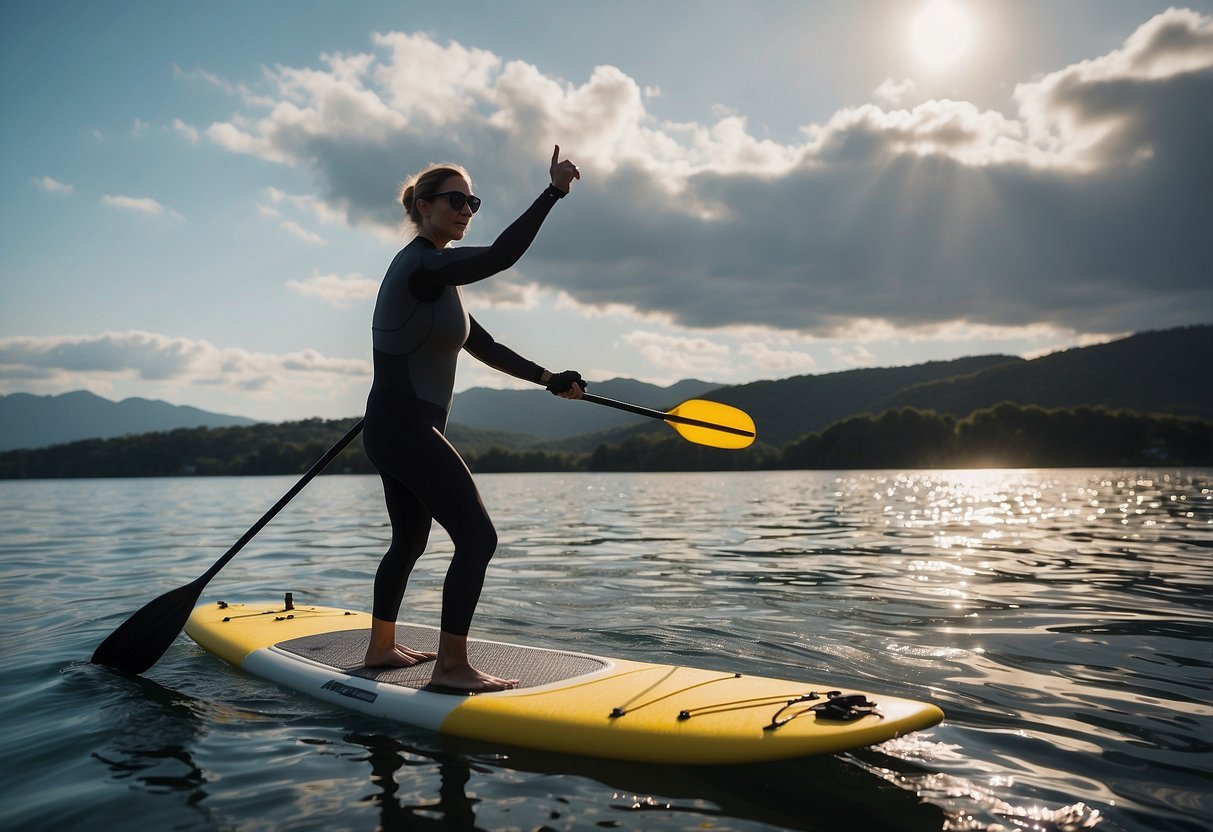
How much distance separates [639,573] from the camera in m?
9.58

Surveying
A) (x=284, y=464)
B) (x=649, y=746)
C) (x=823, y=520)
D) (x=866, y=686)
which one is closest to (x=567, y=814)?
(x=649, y=746)

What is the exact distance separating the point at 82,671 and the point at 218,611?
130cm

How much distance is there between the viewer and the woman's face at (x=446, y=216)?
417 centimetres

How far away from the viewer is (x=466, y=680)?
4.06m

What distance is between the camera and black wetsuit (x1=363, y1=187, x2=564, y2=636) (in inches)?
154

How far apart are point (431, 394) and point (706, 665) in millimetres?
2491

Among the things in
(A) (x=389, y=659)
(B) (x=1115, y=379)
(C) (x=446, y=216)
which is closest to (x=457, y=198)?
(C) (x=446, y=216)

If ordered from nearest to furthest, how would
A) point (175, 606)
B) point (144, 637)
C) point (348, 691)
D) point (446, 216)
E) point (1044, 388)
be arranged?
point (446, 216) → point (348, 691) → point (144, 637) → point (175, 606) → point (1044, 388)

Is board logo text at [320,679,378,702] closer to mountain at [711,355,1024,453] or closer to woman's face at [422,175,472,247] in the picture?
woman's face at [422,175,472,247]

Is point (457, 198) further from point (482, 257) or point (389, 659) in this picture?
point (389, 659)

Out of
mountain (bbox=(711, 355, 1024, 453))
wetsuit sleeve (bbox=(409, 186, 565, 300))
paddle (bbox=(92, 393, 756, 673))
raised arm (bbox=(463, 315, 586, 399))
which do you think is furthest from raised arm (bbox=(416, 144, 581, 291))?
mountain (bbox=(711, 355, 1024, 453))

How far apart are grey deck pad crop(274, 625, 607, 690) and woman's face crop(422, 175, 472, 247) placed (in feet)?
7.54

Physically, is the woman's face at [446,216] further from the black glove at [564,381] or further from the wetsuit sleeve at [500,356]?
the black glove at [564,381]

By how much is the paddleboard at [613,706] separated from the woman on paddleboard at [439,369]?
0.24 meters
